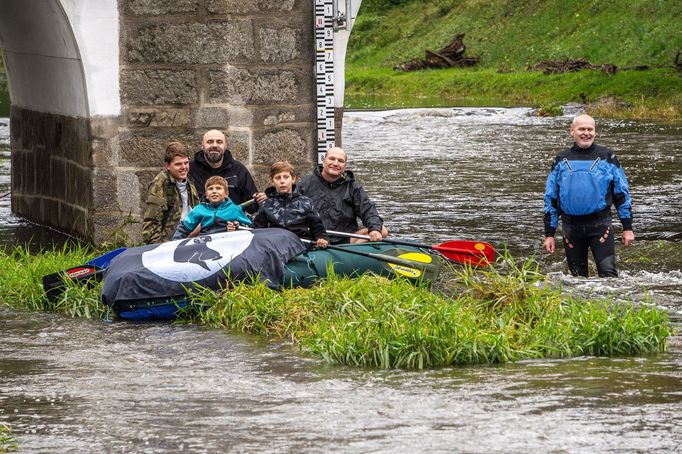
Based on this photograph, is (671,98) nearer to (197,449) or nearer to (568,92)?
(568,92)

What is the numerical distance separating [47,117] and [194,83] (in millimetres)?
2517

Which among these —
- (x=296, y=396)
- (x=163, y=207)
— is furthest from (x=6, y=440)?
(x=163, y=207)

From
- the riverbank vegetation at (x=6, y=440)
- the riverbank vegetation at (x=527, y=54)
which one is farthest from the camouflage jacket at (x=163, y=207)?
the riverbank vegetation at (x=527, y=54)

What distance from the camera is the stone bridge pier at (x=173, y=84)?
12.5 metres

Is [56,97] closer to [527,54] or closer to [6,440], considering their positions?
[6,440]

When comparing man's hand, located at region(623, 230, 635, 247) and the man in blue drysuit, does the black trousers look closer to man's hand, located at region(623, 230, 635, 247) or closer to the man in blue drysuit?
the man in blue drysuit

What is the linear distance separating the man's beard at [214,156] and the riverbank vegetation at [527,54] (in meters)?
23.6

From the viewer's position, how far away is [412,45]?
6000 centimetres

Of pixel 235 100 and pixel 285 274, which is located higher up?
pixel 235 100

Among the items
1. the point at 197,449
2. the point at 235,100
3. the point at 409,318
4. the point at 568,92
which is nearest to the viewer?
the point at 197,449

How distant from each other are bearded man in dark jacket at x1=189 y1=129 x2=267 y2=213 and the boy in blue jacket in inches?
24.1

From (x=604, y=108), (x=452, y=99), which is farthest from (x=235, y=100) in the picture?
(x=452, y=99)

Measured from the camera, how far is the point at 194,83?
41.4 ft

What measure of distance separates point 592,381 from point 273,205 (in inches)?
145
